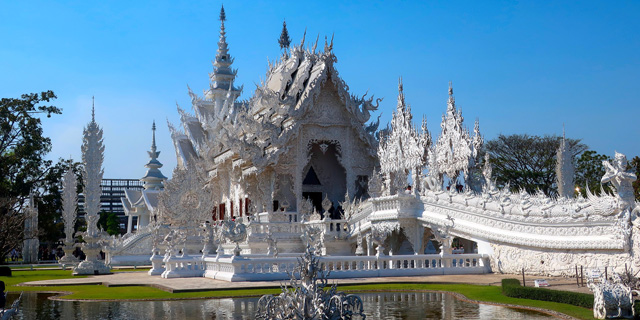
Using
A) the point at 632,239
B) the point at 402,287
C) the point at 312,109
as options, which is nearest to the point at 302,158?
the point at 312,109

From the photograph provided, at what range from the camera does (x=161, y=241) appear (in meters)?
28.0

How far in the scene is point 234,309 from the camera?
11.2 metres

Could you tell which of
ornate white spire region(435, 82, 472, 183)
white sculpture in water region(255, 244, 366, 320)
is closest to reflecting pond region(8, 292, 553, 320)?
white sculpture in water region(255, 244, 366, 320)

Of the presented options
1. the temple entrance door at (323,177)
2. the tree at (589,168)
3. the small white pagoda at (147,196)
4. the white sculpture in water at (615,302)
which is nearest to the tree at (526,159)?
the tree at (589,168)

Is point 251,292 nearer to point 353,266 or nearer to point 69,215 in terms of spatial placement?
point 353,266

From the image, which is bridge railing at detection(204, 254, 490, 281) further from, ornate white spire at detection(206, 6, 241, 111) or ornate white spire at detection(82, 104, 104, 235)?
ornate white spire at detection(206, 6, 241, 111)

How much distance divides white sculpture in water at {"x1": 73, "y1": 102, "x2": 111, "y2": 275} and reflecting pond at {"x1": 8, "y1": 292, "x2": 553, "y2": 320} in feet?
32.4

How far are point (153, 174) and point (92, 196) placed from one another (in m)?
28.3

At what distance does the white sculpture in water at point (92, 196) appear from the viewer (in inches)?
918

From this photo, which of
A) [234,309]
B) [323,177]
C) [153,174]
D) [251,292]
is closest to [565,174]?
[323,177]

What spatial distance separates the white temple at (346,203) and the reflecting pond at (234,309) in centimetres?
377

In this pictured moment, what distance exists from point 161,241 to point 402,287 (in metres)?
15.7

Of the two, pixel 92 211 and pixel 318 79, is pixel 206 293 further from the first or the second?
pixel 318 79

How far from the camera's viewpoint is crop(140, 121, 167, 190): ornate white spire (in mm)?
51156
